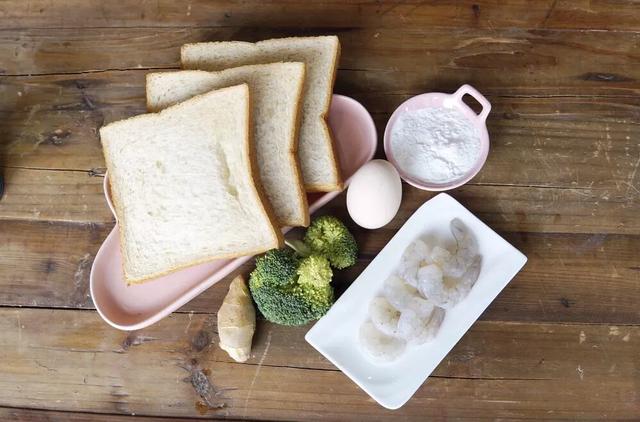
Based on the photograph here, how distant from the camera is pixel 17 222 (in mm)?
1566

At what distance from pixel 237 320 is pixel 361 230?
0.40 m

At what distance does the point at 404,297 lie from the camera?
137 cm

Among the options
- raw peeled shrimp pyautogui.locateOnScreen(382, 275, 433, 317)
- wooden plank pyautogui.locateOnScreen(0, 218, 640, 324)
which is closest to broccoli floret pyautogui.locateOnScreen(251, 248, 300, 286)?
wooden plank pyautogui.locateOnScreen(0, 218, 640, 324)

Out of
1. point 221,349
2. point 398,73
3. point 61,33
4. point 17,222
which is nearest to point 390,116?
point 398,73

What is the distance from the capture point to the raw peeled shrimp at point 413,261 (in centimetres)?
138

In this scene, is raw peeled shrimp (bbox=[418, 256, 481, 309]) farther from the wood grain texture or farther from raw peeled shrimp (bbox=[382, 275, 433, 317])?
the wood grain texture

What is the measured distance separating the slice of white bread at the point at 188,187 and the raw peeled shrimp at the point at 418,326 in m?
0.36

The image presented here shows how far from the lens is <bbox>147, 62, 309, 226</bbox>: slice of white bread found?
1.37m

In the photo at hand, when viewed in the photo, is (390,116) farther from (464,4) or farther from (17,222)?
(17,222)

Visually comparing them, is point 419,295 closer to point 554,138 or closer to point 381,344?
point 381,344

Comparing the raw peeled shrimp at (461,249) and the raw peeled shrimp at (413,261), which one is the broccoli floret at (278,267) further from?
the raw peeled shrimp at (461,249)

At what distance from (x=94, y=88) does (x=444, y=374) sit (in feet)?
4.09

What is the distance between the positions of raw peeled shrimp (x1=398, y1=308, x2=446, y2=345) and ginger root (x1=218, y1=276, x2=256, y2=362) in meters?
0.39

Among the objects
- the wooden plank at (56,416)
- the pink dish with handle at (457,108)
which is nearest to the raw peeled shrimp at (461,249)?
the pink dish with handle at (457,108)
